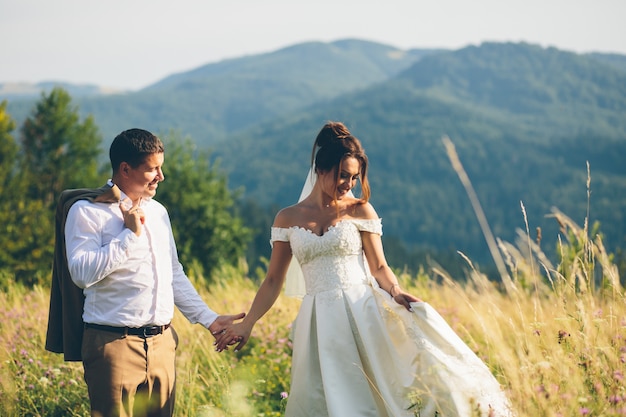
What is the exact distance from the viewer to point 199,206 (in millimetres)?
51344

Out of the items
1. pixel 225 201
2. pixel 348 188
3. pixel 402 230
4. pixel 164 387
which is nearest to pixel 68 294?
pixel 164 387

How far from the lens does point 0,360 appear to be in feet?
18.9

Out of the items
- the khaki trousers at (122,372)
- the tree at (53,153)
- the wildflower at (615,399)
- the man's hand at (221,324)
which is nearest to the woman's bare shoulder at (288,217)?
the man's hand at (221,324)

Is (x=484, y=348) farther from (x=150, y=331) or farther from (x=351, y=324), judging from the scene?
(x=150, y=331)

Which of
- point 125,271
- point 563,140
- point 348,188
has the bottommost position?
point 563,140

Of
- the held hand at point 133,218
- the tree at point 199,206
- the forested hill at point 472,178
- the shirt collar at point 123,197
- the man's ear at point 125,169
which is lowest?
the forested hill at point 472,178

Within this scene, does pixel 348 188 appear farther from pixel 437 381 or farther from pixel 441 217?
pixel 441 217

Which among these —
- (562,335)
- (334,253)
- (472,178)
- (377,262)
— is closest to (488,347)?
(562,335)

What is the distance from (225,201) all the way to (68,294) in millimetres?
49281

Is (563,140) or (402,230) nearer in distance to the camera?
(402,230)

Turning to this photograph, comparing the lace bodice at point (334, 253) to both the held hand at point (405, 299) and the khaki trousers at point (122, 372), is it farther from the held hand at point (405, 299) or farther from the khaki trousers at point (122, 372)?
the khaki trousers at point (122, 372)

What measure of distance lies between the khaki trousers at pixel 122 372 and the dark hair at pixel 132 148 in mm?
926

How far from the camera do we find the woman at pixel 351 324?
394 cm

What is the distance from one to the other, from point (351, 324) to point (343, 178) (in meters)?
0.93
